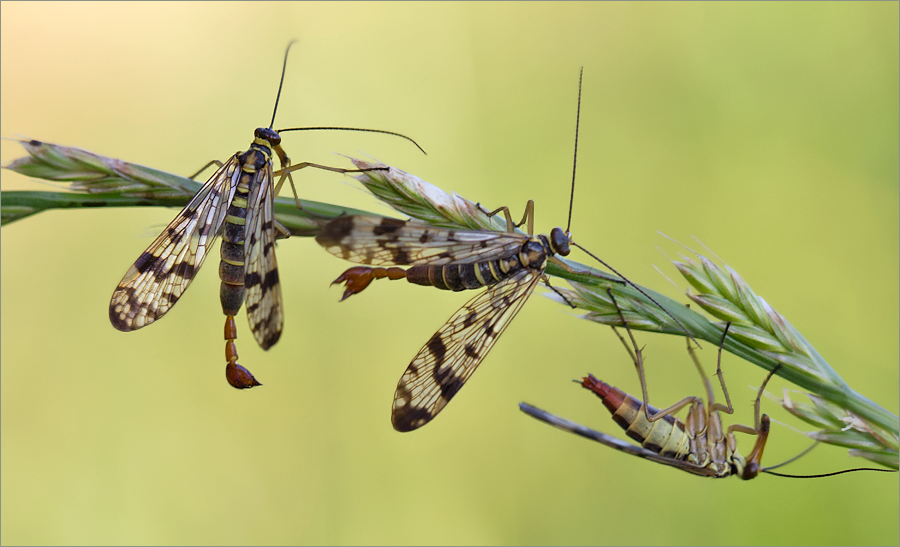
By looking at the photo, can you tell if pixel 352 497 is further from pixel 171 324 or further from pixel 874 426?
pixel 874 426

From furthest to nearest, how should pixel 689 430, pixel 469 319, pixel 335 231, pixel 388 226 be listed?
pixel 689 430
pixel 469 319
pixel 388 226
pixel 335 231

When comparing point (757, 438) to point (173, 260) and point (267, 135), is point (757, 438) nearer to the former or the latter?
point (267, 135)

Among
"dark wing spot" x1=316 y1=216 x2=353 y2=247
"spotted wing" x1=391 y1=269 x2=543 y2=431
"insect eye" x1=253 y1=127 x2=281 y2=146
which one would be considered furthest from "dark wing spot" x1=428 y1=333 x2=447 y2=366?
"insect eye" x1=253 y1=127 x2=281 y2=146

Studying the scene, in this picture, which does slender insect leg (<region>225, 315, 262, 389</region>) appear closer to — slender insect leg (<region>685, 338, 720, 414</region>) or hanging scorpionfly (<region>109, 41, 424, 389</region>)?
hanging scorpionfly (<region>109, 41, 424, 389</region>)

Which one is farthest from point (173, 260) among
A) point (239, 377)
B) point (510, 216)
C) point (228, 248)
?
point (510, 216)

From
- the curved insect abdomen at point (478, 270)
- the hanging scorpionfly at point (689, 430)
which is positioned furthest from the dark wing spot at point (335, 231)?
the hanging scorpionfly at point (689, 430)

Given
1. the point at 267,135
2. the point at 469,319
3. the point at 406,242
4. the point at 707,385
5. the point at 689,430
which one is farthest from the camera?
the point at 689,430
